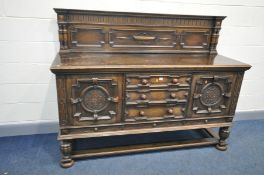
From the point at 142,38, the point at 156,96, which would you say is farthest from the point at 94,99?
the point at 142,38

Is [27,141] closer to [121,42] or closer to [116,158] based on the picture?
[116,158]

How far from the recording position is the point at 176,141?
83.4 inches

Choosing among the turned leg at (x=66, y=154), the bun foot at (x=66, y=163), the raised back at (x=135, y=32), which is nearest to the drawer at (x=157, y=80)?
the raised back at (x=135, y=32)

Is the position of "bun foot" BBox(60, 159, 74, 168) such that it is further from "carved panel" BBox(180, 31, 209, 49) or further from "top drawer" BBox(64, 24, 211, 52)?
"carved panel" BBox(180, 31, 209, 49)

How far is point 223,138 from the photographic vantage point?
81.5 inches

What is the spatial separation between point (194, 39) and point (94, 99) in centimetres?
107

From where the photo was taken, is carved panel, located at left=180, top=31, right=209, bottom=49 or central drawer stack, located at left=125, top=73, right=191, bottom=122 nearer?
central drawer stack, located at left=125, top=73, right=191, bottom=122

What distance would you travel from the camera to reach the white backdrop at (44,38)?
1.89 meters

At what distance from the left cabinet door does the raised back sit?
0.39 metres

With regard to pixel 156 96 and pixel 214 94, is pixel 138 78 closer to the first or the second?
pixel 156 96

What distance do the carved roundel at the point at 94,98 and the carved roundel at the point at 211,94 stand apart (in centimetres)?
79

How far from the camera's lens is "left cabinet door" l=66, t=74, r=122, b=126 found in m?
1.58

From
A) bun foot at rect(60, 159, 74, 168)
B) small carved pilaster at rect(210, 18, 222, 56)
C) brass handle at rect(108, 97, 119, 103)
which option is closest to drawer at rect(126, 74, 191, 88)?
brass handle at rect(108, 97, 119, 103)

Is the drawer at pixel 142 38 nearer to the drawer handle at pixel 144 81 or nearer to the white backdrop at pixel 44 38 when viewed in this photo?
the white backdrop at pixel 44 38
